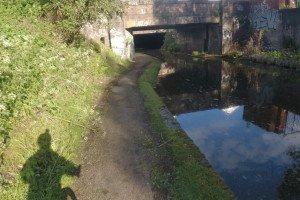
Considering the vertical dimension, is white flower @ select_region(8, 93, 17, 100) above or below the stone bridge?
below

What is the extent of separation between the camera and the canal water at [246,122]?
9.05 metres

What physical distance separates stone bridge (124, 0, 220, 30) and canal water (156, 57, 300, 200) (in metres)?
8.60

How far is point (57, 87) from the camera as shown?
37.7 ft

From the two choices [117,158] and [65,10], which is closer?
[117,158]

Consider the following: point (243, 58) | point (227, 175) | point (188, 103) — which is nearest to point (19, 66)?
point (227, 175)

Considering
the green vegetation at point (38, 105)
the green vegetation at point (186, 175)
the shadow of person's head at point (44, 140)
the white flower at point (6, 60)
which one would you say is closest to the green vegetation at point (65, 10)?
the green vegetation at point (38, 105)

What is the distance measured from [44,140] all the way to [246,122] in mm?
8629

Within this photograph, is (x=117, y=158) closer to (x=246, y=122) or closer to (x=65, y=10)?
(x=246, y=122)

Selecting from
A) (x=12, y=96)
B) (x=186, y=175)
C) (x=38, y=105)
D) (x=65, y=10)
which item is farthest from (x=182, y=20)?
(x=12, y=96)

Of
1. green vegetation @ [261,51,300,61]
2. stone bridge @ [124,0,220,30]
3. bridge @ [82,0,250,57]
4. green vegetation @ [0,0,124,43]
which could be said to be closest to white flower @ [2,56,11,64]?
green vegetation @ [0,0,124,43]

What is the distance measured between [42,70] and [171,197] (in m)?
6.71

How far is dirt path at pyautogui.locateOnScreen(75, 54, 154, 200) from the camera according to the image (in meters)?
7.86

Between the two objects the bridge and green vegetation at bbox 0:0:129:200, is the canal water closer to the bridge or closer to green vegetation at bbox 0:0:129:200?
green vegetation at bbox 0:0:129:200

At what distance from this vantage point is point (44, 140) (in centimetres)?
899
